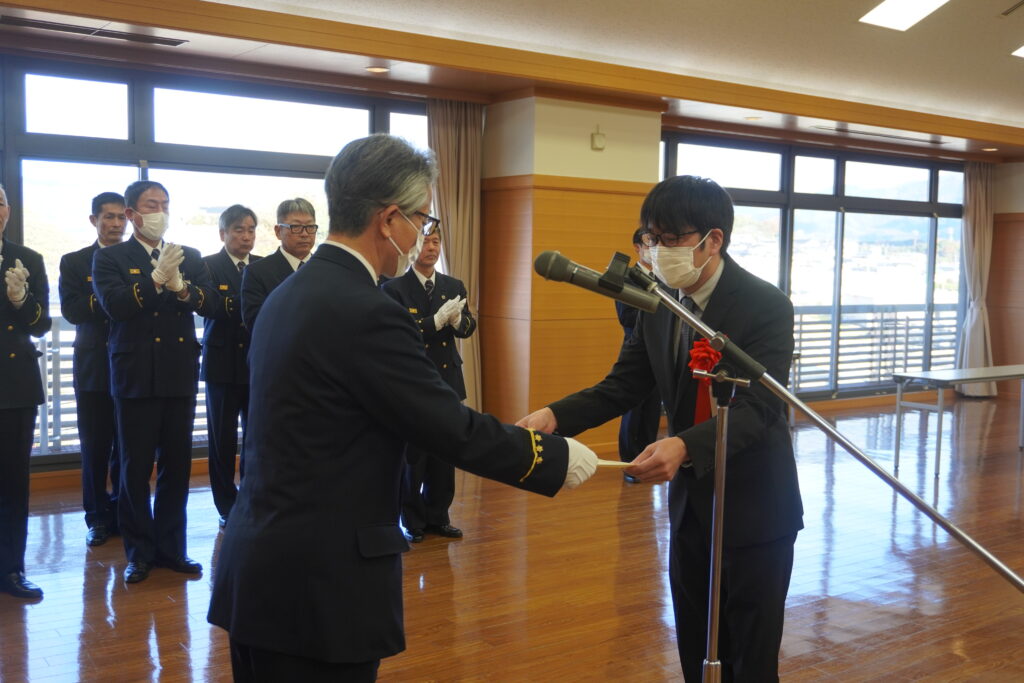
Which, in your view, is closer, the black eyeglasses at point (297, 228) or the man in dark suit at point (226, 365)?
the black eyeglasses at point (297, 228)

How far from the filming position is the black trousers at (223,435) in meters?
4.75

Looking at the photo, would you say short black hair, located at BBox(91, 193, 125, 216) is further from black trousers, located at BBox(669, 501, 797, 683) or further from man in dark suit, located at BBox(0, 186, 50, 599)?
black trousers, located at BBox(669, 501, 797, 683)

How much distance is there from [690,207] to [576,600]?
2287 millimetres

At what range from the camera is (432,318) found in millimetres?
4457

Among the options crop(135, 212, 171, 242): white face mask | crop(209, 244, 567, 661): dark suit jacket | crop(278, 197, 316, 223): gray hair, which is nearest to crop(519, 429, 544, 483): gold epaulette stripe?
crop(209, 244, 567, 661): dark suit jacket

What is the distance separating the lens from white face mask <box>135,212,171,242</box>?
401 centimetres

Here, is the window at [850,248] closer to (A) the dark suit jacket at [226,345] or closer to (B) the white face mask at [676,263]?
(A) the dark suit jacket at [226,345]

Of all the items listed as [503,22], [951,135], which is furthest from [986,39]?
Answer: [503,22]

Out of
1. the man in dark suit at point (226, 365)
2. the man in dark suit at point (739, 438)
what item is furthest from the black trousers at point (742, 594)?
the man in dark suit at point (226, 365)

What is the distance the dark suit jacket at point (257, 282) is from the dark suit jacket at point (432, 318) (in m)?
0.53

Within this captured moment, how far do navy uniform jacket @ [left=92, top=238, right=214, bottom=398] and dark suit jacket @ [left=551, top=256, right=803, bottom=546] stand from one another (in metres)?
2.52

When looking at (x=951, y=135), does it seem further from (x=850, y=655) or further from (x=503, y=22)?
(x=850, y=655)

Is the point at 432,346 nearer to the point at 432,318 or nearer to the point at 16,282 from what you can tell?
the point at 432,318

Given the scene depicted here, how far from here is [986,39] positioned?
784 cm
